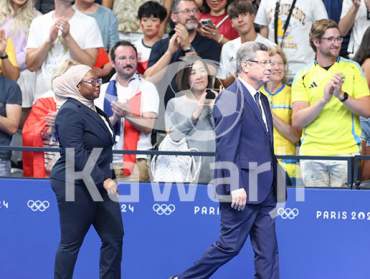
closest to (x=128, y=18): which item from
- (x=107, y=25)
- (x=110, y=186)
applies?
(x=107, y=25)

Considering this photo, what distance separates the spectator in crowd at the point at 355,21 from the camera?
36.5 ft

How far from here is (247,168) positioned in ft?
27.8

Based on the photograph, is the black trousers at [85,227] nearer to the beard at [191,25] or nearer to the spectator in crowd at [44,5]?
the beard at [191,25]

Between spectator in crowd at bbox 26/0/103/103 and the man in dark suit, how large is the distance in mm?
2752

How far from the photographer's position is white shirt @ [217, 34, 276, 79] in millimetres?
10711

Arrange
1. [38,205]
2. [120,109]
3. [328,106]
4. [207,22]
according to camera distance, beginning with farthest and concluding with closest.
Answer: [207,22]
[120,109]
[328,106]
[38,205]

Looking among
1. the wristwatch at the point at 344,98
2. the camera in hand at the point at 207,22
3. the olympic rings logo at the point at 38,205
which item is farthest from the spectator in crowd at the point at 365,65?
the olympic rings logo at the point at 38,205

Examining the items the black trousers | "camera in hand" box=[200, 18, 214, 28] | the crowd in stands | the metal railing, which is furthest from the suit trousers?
"camera in hand" box=[200, 18, 214, 28]

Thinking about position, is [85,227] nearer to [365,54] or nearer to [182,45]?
[182,45]

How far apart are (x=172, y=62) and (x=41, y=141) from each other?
1536 millimetres

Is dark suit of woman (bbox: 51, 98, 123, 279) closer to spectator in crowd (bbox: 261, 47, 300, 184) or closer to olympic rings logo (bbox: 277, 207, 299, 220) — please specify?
olympic rings logo (bbox: 277, 207, 299, 220)

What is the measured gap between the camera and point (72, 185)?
27.9 ft

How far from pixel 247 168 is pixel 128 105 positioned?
210 centimetres

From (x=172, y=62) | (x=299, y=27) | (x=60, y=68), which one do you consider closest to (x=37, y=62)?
(x=60, y=68)
